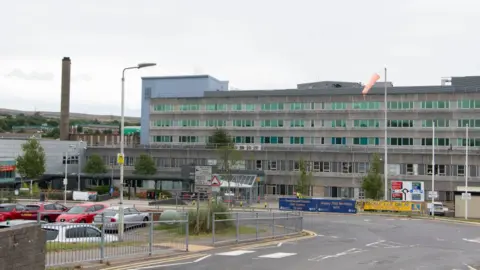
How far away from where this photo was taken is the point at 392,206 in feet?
200

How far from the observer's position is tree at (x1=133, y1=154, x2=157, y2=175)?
90.2 metres

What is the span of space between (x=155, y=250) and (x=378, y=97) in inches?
2915

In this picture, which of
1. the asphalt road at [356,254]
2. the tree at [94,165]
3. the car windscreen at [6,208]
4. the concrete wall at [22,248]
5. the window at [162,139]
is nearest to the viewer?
the concrete wall at [22,248]

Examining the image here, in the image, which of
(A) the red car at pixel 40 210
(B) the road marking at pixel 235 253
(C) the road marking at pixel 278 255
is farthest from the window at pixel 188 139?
(C) the road marking at pixel 278 255

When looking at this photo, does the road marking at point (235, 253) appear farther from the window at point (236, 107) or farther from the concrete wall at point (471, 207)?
the window at point (236, 107)

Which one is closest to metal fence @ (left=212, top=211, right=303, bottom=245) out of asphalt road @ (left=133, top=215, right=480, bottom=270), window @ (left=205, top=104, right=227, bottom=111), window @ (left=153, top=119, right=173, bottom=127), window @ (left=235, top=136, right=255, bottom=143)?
asphalt road @ (left=133, top=215, right=480, bottom=270)

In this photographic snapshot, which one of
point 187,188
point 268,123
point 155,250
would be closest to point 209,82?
point 268,123

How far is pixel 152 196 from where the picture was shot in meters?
82.9

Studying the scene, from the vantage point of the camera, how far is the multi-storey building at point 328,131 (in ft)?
281

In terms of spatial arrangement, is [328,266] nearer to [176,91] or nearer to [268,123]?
[268,123]

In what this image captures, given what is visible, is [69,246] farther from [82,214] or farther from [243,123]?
[243,123]

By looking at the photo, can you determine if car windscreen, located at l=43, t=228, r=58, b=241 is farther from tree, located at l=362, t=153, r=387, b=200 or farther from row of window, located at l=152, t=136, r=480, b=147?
row of window, located at l=152, t=136, r=480, b=147

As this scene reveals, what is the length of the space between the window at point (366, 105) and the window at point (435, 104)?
22.8 ft

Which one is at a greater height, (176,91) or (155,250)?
(176,91)
